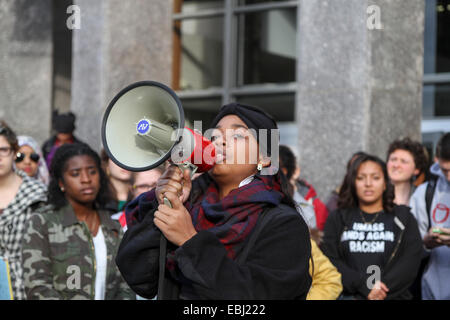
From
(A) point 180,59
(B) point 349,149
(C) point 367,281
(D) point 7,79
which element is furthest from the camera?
(D) point 7,79

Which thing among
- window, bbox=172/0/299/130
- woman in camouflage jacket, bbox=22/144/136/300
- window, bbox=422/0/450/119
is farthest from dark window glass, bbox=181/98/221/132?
woman in camouflage jacket, bbox=22/144/136/300

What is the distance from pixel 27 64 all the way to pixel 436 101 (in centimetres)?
600

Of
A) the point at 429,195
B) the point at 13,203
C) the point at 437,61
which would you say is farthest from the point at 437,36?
the point at 13,203

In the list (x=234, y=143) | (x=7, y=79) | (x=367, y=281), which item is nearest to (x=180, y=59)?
(x=7, y=79)

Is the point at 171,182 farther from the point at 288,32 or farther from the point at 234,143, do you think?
the point at 288,32

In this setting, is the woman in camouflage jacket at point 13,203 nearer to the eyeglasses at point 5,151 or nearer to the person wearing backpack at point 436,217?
the eyeglasses at point 5,151

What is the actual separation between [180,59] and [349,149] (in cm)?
331

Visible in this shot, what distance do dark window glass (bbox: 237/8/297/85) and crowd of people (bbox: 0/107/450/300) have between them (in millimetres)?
2684

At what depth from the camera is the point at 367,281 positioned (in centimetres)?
461

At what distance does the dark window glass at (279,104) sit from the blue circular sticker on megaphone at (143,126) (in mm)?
5570
